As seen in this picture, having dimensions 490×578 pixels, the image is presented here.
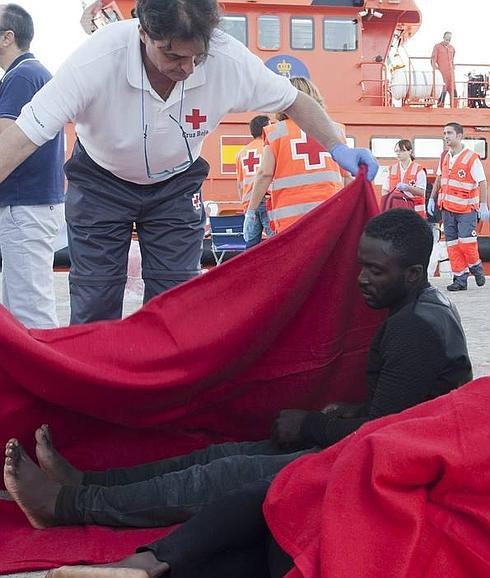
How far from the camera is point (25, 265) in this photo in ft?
12.4

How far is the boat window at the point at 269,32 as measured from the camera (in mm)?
14164

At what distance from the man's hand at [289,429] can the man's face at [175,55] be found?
3.60 feet

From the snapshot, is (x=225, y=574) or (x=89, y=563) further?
(x=89, y=563)

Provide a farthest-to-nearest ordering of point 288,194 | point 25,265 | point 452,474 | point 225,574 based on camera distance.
Answer: point 288,194 < point 25,265 < point 225,574 < point 452,474

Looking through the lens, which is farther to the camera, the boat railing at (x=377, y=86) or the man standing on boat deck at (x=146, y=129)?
the boat railing at (x=377, y=86)

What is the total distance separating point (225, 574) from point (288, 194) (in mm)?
3906

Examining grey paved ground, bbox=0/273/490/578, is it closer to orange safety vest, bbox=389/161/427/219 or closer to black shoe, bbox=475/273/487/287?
black shoe, bbox=475/273/487/287

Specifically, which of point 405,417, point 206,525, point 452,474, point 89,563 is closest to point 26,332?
point 89,563

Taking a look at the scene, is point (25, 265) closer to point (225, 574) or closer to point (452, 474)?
point (225, 574)

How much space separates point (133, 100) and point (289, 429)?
1.24 m

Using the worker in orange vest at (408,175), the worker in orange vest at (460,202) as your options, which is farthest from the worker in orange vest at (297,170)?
the worker in orange vest at (408,175)

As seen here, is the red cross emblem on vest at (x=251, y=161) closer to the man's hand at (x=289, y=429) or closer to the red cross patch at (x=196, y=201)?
the red cross patch at (x=196, y=201)

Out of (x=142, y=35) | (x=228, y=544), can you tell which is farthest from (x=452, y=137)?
(x=228, y=544)

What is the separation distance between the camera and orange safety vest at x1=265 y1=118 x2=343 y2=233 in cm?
542
